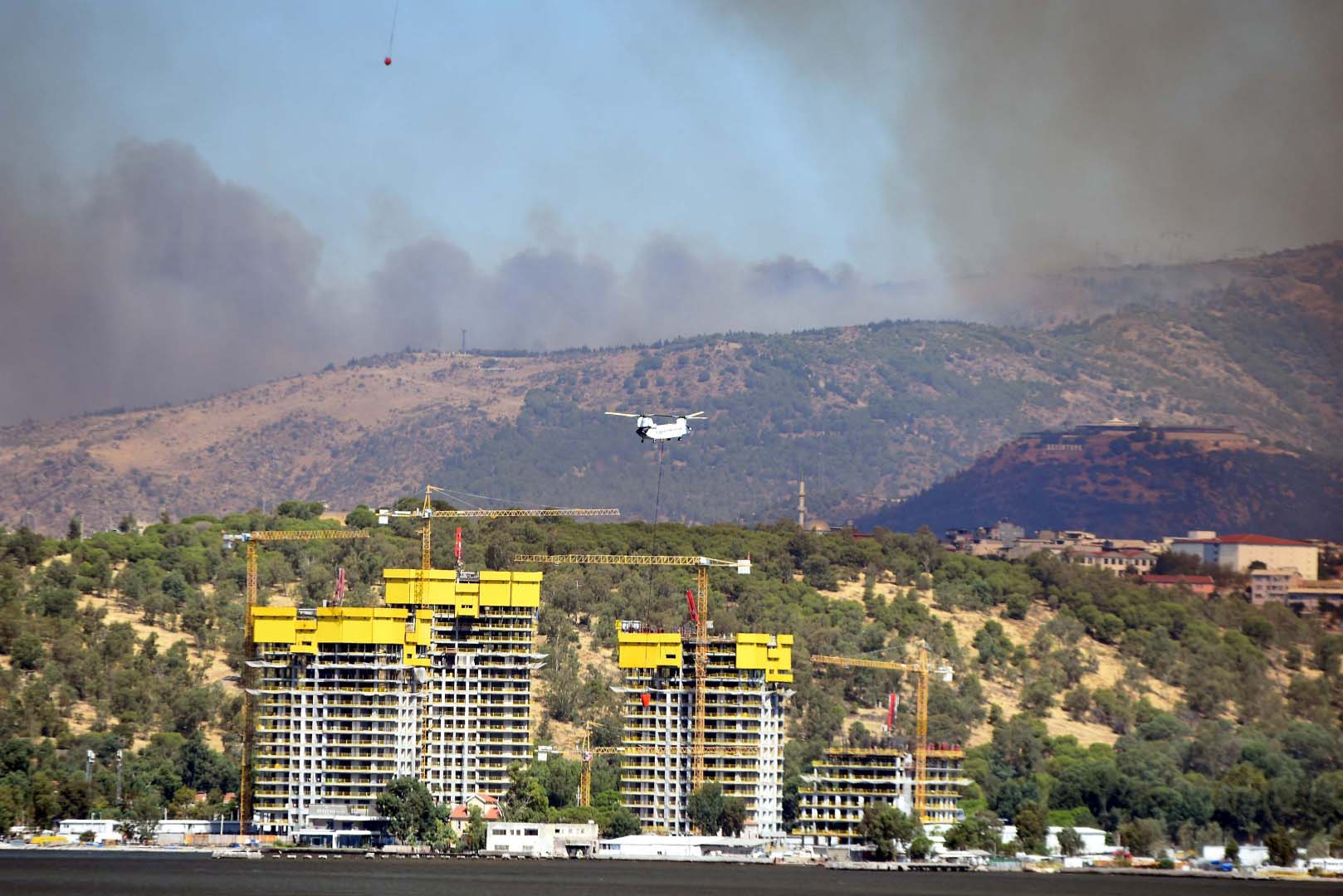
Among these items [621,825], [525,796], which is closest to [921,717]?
[621,825]

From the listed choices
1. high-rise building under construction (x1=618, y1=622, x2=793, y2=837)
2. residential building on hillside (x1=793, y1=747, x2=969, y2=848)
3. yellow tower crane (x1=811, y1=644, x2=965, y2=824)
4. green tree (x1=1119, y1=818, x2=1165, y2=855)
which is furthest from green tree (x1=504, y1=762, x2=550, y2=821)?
green tree (x1=1119, y1=818, x2=1165, y2=855)

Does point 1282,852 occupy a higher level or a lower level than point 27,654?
lower

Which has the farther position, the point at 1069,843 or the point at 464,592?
the point at 1069,843

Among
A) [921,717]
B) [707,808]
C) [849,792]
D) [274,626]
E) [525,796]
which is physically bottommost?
[707,808]

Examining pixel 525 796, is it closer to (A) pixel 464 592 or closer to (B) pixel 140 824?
(A) pixel 464 592

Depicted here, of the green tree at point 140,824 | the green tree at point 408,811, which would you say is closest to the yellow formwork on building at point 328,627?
the green tree at point 408,811

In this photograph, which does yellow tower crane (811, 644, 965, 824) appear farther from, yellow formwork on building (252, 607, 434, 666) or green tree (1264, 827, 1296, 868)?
yellow formwork on building (252, 607, 434, 666)

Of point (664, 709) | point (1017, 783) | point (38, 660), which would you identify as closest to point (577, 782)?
point (664, 709)
